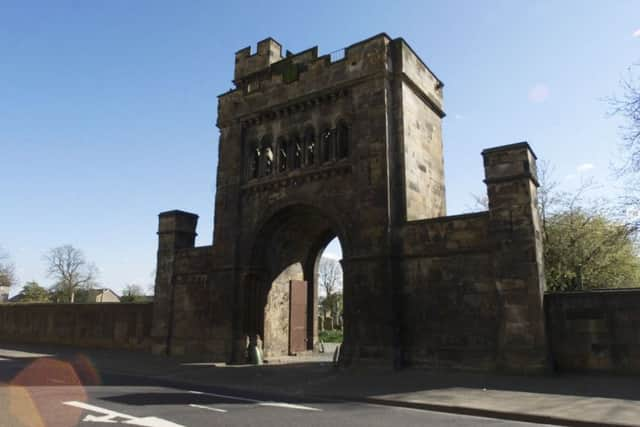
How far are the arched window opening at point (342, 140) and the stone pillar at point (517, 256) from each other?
5134 mm

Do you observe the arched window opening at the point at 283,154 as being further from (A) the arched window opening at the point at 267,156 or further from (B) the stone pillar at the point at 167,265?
(B) the stone pillar at the point at 167,265

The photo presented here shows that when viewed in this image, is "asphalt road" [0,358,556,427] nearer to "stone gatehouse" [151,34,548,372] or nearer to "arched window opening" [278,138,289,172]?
"stone gatehouse" [151,34,548,372]

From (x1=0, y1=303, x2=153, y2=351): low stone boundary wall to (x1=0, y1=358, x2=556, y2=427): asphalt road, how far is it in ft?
32.2

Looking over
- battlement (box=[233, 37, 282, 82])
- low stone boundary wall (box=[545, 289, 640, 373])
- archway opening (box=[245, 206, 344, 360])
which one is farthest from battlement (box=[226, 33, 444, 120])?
low stone boundary wall (box=[545, 289, 640, 373])

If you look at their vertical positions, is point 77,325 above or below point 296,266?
below

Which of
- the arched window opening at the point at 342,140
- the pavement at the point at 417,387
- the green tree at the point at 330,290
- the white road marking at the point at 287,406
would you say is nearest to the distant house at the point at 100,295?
the green tree at the point at 330,290

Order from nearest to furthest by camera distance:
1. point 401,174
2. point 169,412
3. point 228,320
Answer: point 169,412
point 401,174
point 228,320

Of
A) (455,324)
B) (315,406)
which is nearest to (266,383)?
(315,406)

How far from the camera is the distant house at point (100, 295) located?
79.2 metres

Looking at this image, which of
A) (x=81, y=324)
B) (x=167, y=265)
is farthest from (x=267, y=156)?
(x=81, y=324)

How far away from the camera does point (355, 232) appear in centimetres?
1539

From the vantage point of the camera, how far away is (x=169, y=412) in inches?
326

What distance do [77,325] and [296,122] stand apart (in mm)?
17058

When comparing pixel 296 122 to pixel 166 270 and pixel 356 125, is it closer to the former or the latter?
pixel 356 125
